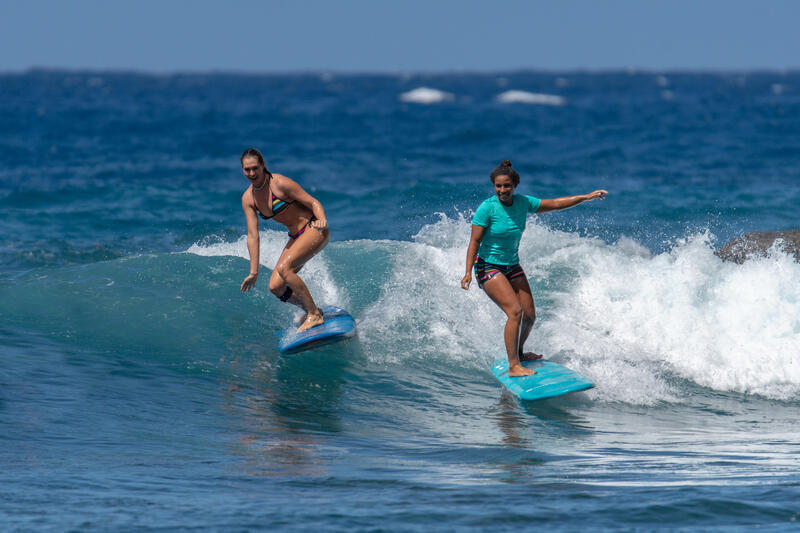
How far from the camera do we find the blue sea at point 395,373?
523 centimetres

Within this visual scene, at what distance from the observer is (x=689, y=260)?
10.7m

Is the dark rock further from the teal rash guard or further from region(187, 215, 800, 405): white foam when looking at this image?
the teal rash guard

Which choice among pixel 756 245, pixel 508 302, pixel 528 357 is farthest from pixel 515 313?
pixel 756 245

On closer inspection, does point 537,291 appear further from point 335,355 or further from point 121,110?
point 121,110

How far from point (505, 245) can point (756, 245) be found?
16.0 feet

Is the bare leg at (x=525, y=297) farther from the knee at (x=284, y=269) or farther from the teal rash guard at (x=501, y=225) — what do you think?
the knee at (x=284, y=269)

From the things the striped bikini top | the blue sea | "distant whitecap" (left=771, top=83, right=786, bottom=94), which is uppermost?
"distant whitecap" (left=771, top=83, right=786, bottom=94)

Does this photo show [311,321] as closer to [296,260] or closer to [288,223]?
[296,260]

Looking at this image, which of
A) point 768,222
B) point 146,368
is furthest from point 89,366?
point 768,222

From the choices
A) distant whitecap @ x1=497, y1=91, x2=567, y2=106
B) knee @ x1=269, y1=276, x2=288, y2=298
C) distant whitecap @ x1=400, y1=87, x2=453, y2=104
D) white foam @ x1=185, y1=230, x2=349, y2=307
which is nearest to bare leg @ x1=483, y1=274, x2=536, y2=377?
knee @ x1=269, y1=276, x2=288, y2=298

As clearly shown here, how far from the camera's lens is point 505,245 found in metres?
7.55

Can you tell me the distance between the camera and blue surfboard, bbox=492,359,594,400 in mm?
7633

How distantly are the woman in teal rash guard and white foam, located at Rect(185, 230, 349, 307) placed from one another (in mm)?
3292

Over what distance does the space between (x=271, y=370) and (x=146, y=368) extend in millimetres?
1208
